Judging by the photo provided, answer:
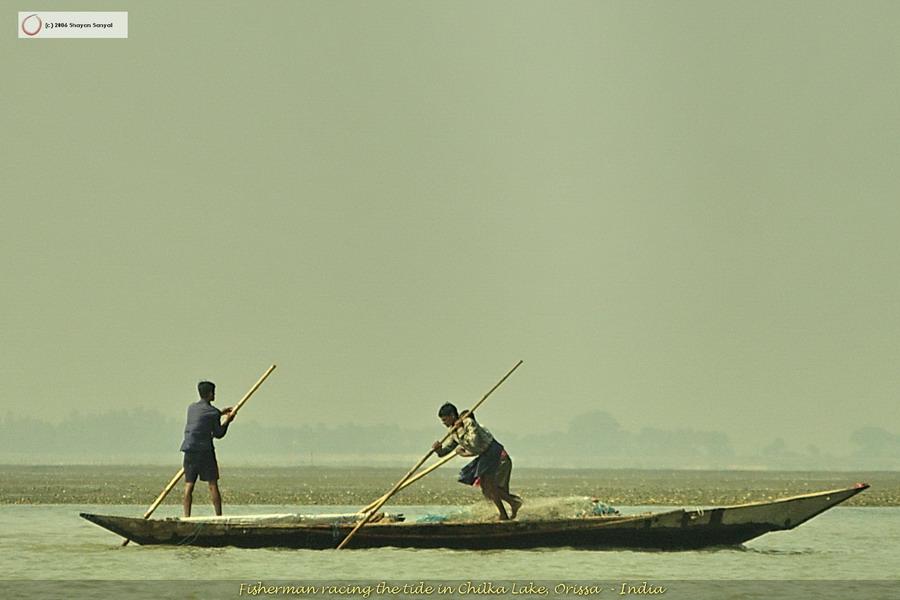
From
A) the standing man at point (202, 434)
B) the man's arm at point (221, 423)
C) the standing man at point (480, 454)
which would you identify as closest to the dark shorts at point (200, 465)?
the standing man at point (202, 434)

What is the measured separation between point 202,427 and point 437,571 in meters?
4.26

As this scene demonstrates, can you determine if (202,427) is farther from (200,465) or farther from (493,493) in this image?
(493,493)

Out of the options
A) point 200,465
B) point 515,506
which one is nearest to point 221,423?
point 200,465

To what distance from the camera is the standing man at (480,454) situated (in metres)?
20.5

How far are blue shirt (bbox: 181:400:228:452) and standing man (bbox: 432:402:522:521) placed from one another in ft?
9.78

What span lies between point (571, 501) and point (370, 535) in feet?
8.85

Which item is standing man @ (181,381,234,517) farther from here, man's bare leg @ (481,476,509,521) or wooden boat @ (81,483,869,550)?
man's bare leg @ (481,476,509,521)

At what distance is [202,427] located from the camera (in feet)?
69.4

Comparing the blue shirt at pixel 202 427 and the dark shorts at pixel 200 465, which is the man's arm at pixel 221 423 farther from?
the dark shorts at pixel 200 465

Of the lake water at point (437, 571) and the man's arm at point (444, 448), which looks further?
the man's arm at point (444, 448)

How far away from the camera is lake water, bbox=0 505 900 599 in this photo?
55.9 ft

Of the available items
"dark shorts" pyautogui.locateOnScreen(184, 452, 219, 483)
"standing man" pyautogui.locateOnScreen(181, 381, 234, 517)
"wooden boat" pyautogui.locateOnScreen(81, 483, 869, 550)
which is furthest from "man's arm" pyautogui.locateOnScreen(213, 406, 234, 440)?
"wooden boat" pyautogui.locateOnScreen(81, 483, 869, 550)

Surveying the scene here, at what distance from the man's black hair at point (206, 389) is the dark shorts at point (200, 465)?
0.77m

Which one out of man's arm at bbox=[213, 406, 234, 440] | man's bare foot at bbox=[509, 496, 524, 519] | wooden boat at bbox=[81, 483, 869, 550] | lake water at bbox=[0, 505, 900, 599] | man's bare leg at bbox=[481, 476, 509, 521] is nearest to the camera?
lake water at bbox=[0, 505, 900, 599]
